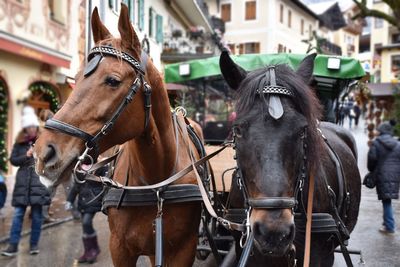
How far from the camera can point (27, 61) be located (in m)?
12.4

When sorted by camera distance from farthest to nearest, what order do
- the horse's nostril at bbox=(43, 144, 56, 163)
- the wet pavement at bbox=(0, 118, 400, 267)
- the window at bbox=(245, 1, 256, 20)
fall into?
the window at bbox=(245, 1, 256, 20) → the wet pavement at bbox=(0, 118, 400, 267) → the horse's nostril at bbox=(43, 144, 56, 163)

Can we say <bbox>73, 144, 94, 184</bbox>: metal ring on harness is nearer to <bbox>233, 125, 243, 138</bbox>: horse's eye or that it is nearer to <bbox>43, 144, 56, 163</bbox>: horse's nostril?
<bbox>43, 144, 56, 163</bbox>: horse's nostril

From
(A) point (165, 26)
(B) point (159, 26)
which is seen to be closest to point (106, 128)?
(B) point (159, 26)

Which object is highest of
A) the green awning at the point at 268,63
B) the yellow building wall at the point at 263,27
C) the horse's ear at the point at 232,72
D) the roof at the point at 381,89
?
the yellow building wall at the point at 263,27

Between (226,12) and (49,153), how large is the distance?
34440mm

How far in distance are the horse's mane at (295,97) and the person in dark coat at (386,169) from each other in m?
5.37

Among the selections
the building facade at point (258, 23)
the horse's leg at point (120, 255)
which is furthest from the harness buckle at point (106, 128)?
the building facade at point (258, 23)

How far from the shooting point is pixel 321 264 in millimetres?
2891

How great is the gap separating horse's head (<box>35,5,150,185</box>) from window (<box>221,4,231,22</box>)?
3225 cm

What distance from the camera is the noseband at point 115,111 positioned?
Answer: 2219 millimetres

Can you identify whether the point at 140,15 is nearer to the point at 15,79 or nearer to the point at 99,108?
the point at 99,108

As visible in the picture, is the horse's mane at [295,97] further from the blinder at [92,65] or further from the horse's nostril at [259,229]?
the blinder at [92,65]

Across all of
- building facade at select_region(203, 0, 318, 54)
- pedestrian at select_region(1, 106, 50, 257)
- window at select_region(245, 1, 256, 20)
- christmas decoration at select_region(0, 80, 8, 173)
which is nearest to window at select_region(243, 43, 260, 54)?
building facade at select_region(203, 0, 318, 54)

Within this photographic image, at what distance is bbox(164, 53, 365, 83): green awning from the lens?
17.0 ft
